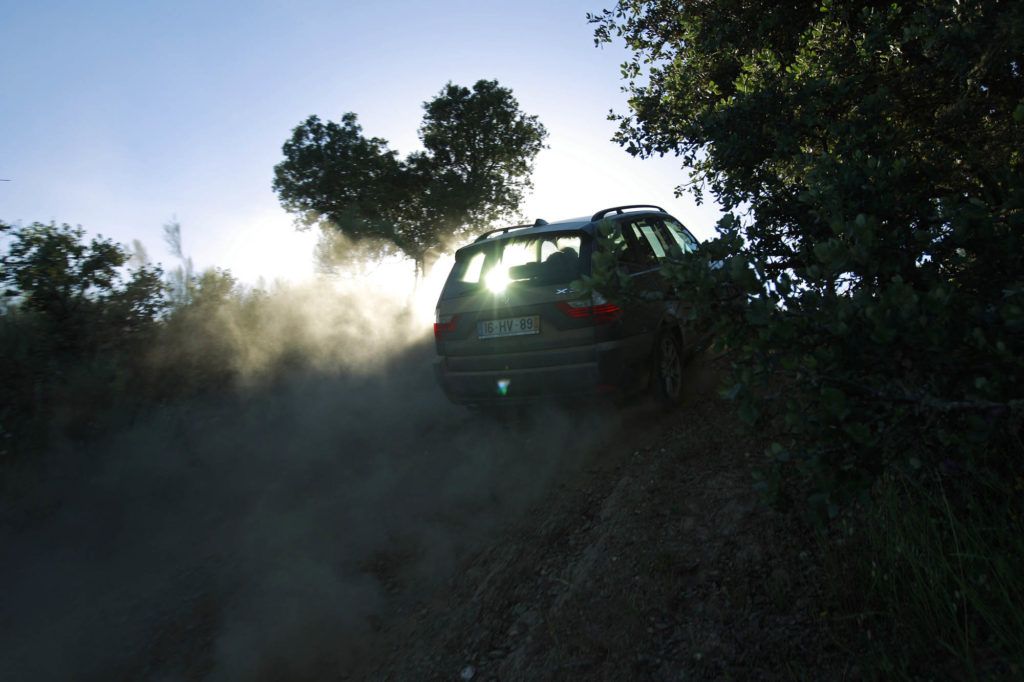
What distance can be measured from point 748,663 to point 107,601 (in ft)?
13.0

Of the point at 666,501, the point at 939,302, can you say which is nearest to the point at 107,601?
the point at 666,501

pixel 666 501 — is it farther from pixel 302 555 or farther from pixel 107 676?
pixel 107 676

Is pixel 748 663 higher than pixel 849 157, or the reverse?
pixel 849 157

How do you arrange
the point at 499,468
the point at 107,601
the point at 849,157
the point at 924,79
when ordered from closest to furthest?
the point at 849,157
the point at 107,601
the point at 924,79
the point at 499,468

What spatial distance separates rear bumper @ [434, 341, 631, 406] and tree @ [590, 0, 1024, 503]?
1.29m

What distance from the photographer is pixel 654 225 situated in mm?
6484

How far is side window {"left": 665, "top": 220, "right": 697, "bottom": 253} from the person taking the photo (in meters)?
6.84

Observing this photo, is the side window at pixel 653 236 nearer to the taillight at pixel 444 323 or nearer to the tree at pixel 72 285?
the taillight at pixel 444 323

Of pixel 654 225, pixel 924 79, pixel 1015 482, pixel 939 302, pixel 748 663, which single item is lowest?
pixel 748 663

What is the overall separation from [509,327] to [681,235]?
8.83 feet

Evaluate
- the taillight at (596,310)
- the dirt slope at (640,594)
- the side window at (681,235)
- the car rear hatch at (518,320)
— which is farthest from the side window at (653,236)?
the dirt slope at (640,594)

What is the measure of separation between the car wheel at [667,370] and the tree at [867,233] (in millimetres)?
1116

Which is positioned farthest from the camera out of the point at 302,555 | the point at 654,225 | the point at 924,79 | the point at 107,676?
the point at 654,225

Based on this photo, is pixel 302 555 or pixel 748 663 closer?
pixel 748 663
